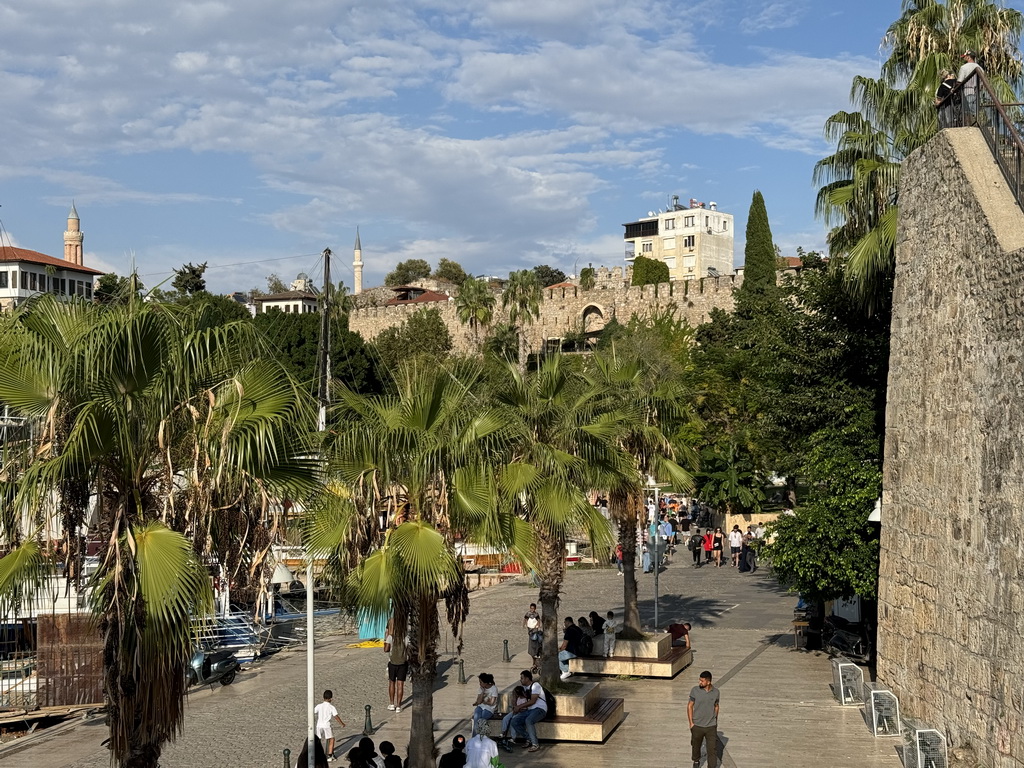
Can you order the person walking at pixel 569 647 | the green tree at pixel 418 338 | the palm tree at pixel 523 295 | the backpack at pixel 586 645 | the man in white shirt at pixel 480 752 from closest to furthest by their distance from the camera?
1. the man in white shirt at pixel 480 752
2. the person walking at pixel 569 647
3. the backpack at pixel 586 645
4. the palm tree at pixel 523 295
5. the green tree at pixel 418 338

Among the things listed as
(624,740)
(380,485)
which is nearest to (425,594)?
(380,485)

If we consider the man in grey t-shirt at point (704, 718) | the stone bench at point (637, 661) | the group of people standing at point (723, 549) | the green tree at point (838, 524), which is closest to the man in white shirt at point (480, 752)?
the man in grey t-shirt at point (704, 718)

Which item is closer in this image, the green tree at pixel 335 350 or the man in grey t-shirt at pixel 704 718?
the man in grey t-shirt at pixel 704 718

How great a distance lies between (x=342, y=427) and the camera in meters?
10.8

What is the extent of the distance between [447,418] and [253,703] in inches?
375

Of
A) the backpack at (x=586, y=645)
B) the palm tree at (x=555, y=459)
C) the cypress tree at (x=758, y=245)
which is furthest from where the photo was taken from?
the cypress tree at (x=758, y=245)

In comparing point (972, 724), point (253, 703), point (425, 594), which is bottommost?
point (253, 703)

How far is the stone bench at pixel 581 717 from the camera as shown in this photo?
47.9 ft

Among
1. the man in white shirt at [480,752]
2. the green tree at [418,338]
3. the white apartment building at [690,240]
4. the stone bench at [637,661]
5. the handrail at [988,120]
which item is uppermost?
the white apartment building at [690,240]

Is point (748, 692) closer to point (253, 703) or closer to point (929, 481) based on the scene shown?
point (929, 481)

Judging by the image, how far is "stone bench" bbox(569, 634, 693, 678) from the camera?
1869 centimetres

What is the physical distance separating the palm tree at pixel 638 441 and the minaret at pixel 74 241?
301ft

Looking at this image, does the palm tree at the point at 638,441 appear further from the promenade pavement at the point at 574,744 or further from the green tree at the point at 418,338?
the green tree at the point at 418,338

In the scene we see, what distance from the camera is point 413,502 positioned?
1091 centimetres
